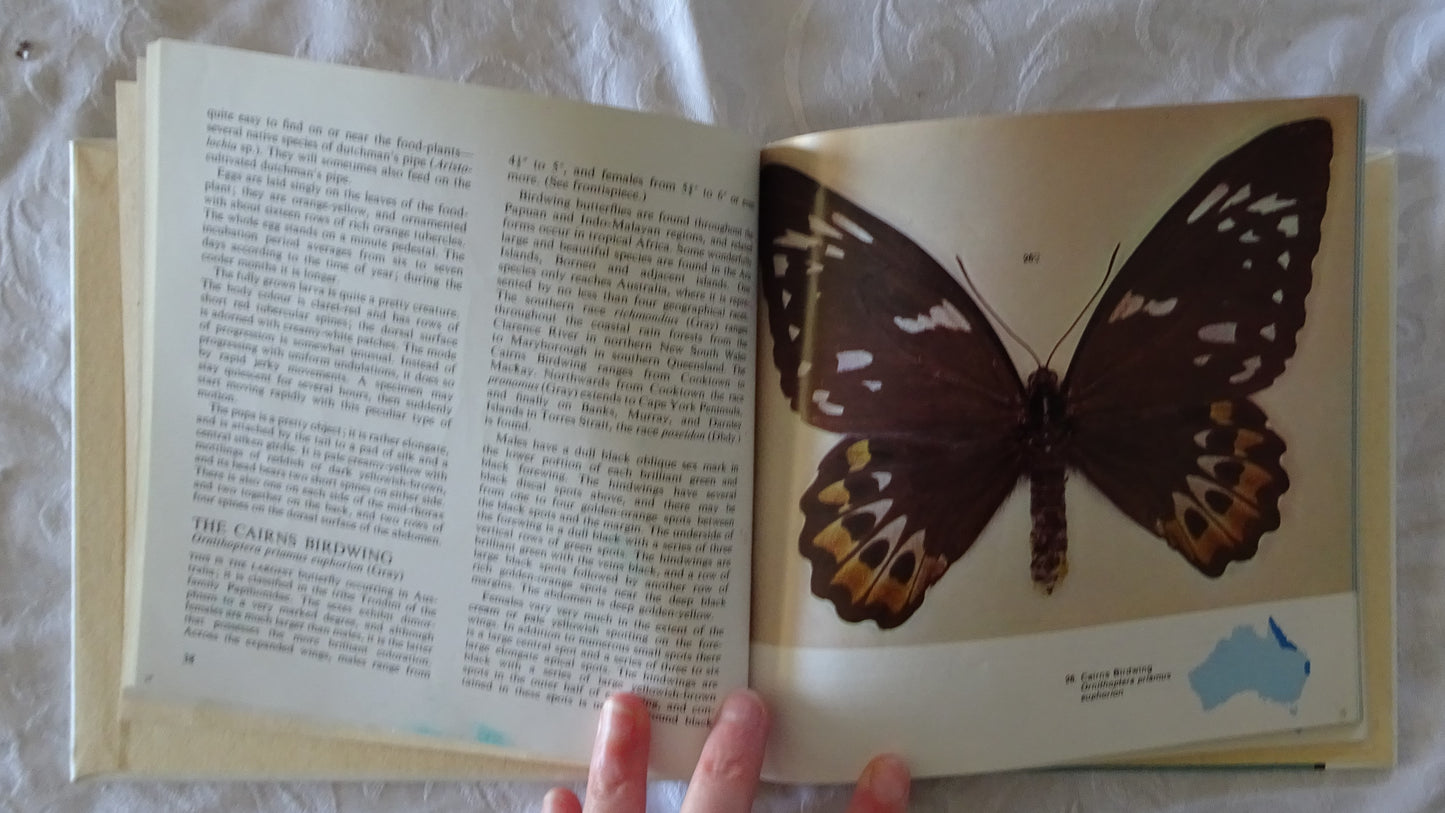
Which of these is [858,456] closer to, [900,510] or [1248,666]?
[900,510]

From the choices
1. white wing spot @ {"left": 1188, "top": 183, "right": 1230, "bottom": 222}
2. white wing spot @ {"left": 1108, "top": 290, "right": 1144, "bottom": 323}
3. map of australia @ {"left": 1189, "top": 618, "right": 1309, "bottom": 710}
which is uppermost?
white wing spot @ {"left": 1188, "top": 183, "right": 1230, "bottom": 222}

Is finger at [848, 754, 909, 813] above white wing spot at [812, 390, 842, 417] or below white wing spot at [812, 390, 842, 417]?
below

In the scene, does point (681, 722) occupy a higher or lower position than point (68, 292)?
lower

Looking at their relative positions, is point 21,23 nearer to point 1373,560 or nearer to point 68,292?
point 68,292

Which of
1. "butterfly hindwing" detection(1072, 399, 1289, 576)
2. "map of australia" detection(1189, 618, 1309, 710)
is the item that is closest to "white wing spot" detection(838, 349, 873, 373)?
"butterfly hindwing" detection(1072, 399, 1289, 576)

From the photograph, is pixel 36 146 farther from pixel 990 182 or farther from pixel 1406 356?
pixel 1406 356

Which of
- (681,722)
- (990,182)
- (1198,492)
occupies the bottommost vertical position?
(681,722)

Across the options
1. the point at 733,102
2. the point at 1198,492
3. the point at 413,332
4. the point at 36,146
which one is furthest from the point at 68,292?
the point at 1198,492

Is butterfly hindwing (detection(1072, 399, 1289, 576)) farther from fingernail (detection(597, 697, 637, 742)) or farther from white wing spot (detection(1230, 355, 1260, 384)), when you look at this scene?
fingernail (detection(597, 697, 637, 742))
